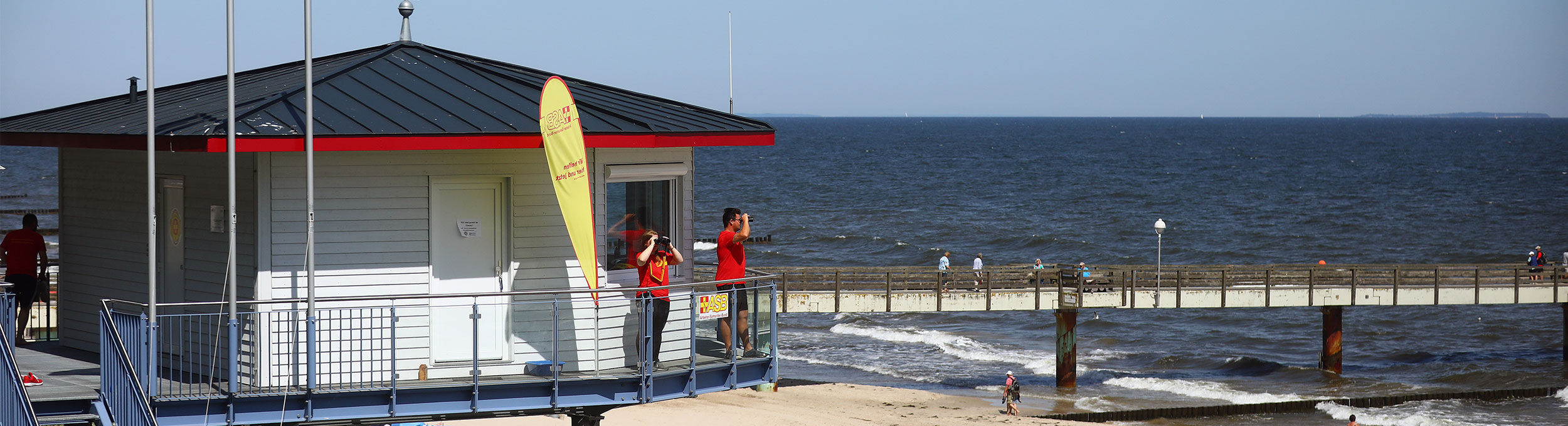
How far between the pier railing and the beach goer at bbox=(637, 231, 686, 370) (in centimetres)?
1452

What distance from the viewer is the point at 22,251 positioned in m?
12.6

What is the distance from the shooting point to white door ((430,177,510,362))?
1063cm

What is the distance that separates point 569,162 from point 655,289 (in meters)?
1.31

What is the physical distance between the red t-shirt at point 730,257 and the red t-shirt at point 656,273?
2.03 ft

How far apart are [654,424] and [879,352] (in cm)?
1240

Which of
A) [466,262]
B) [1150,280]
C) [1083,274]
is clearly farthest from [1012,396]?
[466,262]

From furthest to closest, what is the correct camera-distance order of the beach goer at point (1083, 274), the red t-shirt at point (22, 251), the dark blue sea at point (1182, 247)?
the dark blue sea at point (1182, 247) → the beach goer at point (1083, 274) → the red t-shirt at point (22, 251)

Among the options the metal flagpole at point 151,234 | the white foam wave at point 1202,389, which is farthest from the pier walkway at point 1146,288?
the metal flagpole at point 151,234

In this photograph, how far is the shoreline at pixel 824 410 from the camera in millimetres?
24812

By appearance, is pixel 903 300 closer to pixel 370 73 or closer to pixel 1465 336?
pixel 370 73

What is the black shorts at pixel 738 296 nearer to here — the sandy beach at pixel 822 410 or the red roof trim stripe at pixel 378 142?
the red roof trim stripe at pixel 378 142

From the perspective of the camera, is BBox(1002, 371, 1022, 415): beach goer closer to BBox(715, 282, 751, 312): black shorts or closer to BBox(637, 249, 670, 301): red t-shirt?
BBox(715, 282, 751, 312): black shorts

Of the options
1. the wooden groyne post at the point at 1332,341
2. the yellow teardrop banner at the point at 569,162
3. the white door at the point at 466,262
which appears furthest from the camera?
the wooden groyne post at the point at 1332,341

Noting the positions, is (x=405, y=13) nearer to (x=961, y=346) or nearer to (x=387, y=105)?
(x=387, y=105)
